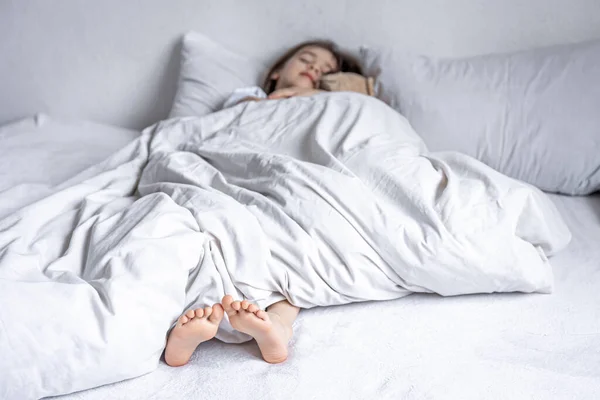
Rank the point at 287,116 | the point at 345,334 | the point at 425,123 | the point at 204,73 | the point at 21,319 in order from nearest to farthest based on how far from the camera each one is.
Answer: the point at 21,319 < the point at 345,334 < the point at 287,116 < the point at 425,123 < the point at 204,73

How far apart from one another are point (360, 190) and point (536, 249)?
0.39 m

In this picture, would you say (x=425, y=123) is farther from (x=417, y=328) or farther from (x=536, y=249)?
(x=417, y=328)

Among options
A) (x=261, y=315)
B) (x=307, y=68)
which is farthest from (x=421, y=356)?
(x=307, y=68)

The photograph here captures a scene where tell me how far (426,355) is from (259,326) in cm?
28

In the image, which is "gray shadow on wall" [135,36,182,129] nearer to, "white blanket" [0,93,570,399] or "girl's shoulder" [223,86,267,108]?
"girl's shoulder" [223,86,267,108]

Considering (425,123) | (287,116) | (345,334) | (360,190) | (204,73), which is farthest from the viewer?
(204,73)

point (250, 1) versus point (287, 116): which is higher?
point (250, 1)

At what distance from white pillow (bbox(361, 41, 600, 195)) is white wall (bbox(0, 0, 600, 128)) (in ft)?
0.60

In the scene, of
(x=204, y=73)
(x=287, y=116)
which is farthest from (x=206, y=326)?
(x=204, y=73)

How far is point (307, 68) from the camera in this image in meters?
1.87

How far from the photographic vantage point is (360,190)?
4.08 ft

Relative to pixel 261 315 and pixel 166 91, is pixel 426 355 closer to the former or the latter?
pixel 261 315

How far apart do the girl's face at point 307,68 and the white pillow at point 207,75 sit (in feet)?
0.44

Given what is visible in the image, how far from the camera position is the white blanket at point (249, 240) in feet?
3.11
